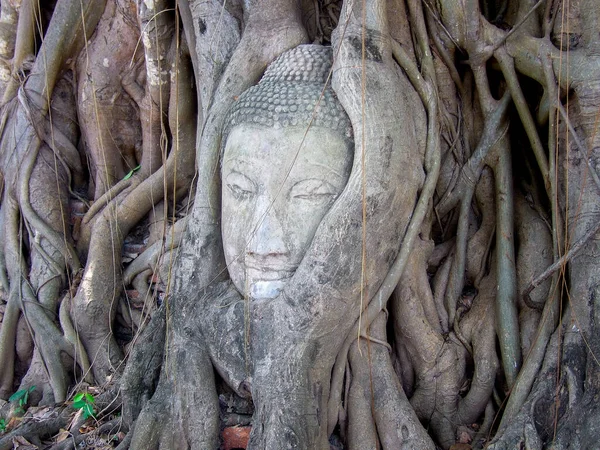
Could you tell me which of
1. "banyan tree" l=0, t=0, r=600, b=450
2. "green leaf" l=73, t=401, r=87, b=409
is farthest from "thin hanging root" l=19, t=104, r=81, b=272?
"green leaf" l=73, t=401, r=87, b=409

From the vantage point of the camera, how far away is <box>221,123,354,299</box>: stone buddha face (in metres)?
2.46

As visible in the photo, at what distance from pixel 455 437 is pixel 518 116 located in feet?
4.94

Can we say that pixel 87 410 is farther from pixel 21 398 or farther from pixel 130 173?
pixel 130 173

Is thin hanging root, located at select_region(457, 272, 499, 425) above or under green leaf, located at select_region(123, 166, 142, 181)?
under

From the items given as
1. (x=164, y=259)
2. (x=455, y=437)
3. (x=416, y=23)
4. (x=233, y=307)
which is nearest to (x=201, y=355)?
(x=233, y=307)

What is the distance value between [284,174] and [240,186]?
0.69 ft

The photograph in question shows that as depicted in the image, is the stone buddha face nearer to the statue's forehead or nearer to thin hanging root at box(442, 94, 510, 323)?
the statue's forehead

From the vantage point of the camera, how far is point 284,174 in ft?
8.11

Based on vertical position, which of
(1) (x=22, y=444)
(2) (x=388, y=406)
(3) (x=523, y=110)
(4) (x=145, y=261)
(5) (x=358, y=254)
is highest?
(3) (x=523, y=110)

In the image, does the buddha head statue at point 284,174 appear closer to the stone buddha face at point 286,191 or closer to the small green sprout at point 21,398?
the stone buddha face at point 286,191

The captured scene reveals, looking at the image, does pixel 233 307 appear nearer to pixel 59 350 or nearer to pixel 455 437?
pixel 455 437

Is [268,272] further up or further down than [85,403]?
further up

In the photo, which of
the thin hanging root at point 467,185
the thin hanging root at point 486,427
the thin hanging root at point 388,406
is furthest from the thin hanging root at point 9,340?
the thin hanging root at point 486,427

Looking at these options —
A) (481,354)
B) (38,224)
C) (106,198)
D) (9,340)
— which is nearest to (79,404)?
(9,340)
